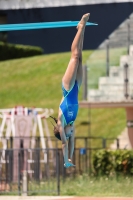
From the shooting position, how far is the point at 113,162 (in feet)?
71.5

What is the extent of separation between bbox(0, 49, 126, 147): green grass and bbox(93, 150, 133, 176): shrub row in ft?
18.5

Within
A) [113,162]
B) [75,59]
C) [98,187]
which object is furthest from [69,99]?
[113,162]

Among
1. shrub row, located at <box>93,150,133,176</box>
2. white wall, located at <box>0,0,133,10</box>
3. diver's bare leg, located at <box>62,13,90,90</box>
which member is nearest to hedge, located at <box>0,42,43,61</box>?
shrub row, located at <box>93,150,133,176</box>

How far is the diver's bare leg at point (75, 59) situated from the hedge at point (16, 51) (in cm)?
2586

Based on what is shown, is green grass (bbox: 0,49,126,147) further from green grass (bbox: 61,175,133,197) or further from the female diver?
the female diver

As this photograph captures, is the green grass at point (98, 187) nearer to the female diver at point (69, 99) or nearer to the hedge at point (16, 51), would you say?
the female diver at point (69, 99)

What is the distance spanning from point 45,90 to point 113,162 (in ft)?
38.4

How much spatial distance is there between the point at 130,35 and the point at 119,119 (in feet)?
24.8

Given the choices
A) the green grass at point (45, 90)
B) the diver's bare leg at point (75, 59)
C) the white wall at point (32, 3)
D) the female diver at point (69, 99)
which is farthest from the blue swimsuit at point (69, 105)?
the green grass at point (45, 90)

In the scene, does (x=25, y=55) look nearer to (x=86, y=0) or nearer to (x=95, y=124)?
(x=95, y=124)

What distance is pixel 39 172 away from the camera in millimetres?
20891

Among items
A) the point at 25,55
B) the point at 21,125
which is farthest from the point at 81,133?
the point at 25,55

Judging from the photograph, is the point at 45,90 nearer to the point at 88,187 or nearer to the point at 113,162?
the point at 113,162

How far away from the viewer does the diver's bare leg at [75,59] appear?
1315 cm
